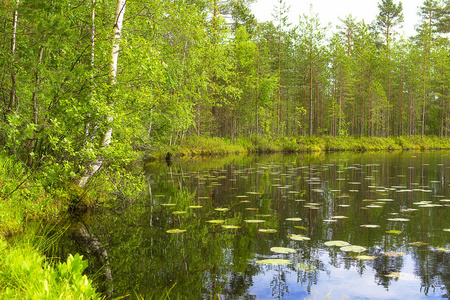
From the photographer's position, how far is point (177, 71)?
9117 mm

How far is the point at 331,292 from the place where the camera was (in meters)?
3.45

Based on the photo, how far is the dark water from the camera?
356cm

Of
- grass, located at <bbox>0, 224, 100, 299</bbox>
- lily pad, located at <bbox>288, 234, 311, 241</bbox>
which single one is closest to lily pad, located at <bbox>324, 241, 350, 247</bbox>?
lily pad, located at <bbox>288, 234, 311, 241</bbox>

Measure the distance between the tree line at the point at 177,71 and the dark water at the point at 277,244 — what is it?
1.52 meters

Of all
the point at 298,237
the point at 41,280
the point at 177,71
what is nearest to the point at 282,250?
the point at 298,237

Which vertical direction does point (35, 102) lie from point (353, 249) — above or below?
above

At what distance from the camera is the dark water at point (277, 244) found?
356 centimetres

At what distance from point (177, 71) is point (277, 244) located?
18.8 ft

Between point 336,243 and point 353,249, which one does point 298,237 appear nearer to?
point 336,243

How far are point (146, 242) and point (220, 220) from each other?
1580 mm

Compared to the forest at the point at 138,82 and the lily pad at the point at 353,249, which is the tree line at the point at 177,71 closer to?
the forest at the point at 138,82

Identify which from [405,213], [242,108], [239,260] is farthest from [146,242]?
[242,108]

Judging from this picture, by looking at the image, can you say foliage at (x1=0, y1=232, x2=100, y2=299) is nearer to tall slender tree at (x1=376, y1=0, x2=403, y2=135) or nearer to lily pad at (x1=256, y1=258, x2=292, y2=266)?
lily pad at (x1=256, y1=258, x2=292, y2=266)

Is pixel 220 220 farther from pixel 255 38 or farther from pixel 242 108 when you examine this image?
pixel 255 38
